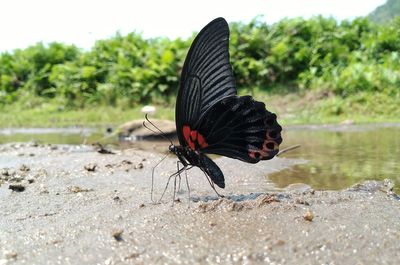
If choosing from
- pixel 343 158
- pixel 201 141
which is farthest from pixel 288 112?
pixel 201 141

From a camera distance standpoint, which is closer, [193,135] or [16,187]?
[193,135]

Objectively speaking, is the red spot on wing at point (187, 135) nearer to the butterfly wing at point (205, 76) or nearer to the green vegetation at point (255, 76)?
the butterfly wing at point (205, 76)

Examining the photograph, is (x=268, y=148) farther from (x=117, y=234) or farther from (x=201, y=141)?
(x=117, y=234)

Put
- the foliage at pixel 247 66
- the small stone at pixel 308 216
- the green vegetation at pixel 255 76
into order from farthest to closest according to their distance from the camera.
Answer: the foliage at pixel 247 66
the green vegetation at pixel 255 76
the small stone at pixel 308 216

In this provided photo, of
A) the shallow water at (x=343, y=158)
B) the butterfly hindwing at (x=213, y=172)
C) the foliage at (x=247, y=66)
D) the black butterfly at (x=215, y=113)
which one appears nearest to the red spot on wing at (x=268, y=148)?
the black butterfly at (x=215, y=113)

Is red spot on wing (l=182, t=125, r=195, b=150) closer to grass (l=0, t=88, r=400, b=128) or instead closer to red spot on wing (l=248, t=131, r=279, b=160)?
red spot on wing (l=248, t=131, r=279, b=160)

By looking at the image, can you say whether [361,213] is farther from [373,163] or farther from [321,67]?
[321,67]
